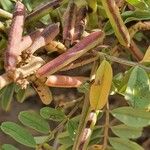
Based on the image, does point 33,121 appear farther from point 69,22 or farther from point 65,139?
point 69,22

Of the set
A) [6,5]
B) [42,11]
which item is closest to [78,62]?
[42,11]

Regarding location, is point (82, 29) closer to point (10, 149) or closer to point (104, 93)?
point (104, 93)

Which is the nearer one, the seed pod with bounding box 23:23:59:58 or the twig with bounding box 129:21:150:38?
the seed pod with bounding box 23:23:59:58

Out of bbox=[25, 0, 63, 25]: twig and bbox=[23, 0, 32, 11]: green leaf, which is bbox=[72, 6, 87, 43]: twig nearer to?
bbox=[25, 0, 63, 25]: twig

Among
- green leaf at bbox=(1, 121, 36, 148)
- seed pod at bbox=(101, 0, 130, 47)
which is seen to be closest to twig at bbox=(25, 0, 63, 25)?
seed pod at bbox=(101, 0, 130, 47)

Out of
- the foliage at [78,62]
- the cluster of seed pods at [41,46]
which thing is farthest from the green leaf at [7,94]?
the cluster of seed pods at [41,46]
